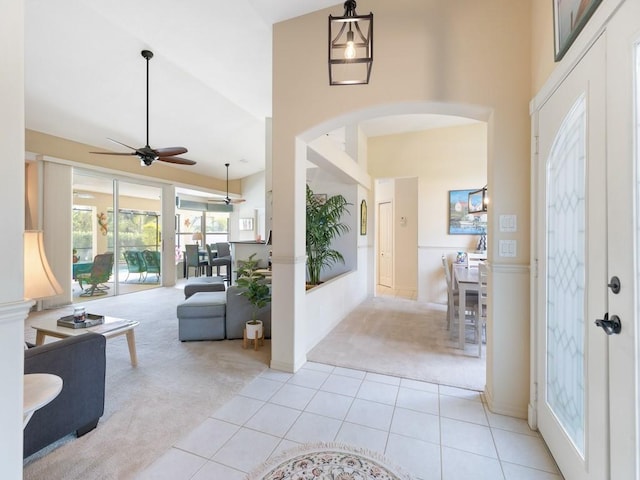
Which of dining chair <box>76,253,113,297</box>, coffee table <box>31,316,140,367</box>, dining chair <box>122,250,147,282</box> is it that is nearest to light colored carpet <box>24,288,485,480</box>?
coffee table <box>31,316,140,367</box>

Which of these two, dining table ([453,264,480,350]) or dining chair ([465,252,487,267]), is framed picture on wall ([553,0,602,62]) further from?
dining chair ([465,252,487,267])

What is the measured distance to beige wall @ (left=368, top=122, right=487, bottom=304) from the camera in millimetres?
5312

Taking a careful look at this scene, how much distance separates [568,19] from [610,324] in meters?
1.48

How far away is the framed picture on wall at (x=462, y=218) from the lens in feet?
17.4

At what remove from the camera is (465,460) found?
5.57ft

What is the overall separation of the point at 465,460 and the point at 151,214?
24.4ft

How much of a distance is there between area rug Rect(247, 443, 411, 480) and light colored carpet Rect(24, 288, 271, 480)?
70cm

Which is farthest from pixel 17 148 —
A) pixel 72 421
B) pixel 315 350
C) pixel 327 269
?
pixel 327 269

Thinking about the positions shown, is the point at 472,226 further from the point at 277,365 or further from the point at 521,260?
the point at 277,365

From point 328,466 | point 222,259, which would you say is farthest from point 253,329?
point 222,259

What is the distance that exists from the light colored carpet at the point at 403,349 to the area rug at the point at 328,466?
1.10 meters

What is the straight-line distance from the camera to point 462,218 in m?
5.38

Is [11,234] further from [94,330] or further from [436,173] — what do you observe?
[436,173]

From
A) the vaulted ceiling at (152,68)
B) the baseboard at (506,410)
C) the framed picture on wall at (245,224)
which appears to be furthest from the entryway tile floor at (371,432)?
the framed picture on wall at (245,224)
